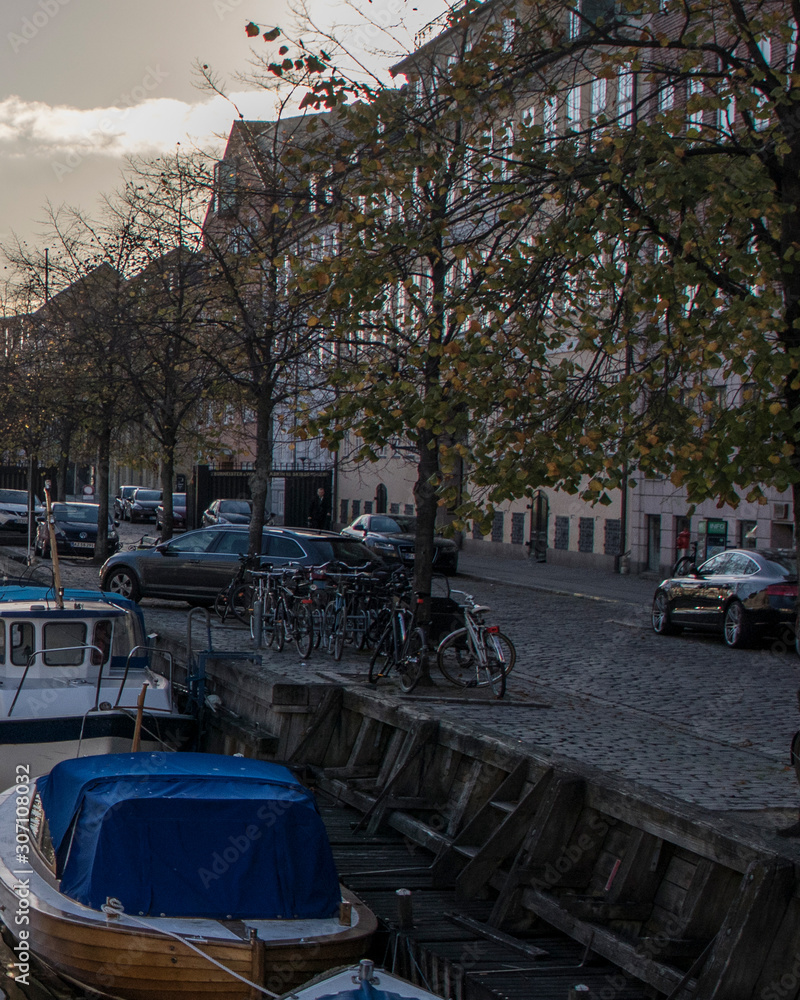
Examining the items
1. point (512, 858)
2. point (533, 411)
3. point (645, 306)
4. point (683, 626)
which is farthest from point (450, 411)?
point (683, 626)

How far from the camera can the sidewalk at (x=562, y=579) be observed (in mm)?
30156

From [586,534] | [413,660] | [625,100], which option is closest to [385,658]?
[413,660]

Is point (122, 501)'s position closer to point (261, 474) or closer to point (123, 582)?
point (123, 582)

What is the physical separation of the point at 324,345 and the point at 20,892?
51.3 feet

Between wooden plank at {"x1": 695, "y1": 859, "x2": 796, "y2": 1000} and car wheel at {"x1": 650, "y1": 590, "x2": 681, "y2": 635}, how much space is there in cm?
1551

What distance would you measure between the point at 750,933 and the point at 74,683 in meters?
8.55

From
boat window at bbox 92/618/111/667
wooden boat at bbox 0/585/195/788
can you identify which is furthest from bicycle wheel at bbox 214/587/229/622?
boat window at bbox 92/618/111/667

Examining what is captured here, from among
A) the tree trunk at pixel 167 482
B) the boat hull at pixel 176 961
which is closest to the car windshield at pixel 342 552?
the tree trunk at pixel 167 482

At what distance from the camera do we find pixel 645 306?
10.1 meters

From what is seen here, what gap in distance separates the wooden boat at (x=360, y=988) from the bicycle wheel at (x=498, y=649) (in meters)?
7.88

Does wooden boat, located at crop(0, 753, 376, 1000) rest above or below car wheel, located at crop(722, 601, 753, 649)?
below

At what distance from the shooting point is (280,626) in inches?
733

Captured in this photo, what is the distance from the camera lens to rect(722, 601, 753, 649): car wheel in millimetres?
20234

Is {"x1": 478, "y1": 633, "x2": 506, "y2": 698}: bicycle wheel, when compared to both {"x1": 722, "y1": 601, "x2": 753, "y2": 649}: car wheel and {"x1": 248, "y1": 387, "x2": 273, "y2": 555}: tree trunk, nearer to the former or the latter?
{"x1": 722, "y1": 601, "x2": 753, "y2": 649}: car wheel
